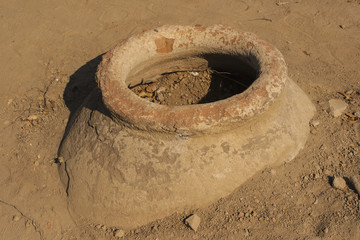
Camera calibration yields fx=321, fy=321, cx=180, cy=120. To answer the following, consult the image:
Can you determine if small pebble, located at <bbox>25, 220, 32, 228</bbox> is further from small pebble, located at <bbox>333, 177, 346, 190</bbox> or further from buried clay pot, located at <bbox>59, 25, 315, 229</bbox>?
small pebble, located at <bbox>333, 177, 346, 190</bbox>


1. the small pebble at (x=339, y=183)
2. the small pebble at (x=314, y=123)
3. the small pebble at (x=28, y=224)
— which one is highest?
the small pebble at (x=314, y=123)

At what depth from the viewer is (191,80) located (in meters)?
3.22

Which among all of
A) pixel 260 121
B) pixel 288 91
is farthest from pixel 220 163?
pixel 288 91

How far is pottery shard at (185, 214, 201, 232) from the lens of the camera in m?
2.30

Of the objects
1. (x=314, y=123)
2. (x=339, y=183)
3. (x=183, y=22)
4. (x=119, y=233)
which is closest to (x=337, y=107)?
(x=314, y=123)

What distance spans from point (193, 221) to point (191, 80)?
1.46 metres

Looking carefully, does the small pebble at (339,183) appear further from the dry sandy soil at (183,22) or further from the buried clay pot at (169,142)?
the buried clay pot at (169,142)

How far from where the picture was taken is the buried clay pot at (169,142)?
212cm

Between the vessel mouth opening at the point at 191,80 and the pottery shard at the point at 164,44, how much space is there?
14 centimetres

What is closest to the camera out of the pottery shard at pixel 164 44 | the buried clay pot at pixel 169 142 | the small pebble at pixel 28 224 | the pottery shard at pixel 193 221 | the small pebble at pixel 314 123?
the buried clay pot at pixel 169 142

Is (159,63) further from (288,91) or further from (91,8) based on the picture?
(91,8)

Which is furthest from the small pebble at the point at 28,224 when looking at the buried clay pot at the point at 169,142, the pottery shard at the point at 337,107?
the pottery shard at the point at 337,107

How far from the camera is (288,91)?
2.66 meters

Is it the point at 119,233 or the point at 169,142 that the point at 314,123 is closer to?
the point at 169,142
